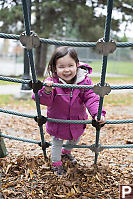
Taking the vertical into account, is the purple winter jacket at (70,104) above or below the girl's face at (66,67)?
below

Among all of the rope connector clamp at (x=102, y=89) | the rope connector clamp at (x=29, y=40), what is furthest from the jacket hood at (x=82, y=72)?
the rope connector clamp at (x=29, y=40)

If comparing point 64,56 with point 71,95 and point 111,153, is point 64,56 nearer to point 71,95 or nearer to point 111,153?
point 71,95

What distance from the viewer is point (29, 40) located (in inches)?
47.9

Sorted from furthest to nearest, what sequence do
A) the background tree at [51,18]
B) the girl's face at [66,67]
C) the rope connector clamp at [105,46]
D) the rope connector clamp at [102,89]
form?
the background tree at [51,18]
the girl's face at [66,67]
the rope connector clamp at [102,89]
the rope connector clamp at [105,46]

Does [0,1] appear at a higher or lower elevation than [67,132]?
higher

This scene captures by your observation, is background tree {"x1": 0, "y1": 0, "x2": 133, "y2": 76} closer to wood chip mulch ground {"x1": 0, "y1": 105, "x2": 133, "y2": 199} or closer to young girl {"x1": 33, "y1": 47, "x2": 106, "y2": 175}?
wood chip mulch ground {"x1": 0, "y1": 105, "x2": 133, "y2": 199}

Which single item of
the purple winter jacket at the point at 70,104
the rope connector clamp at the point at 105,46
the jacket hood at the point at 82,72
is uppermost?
the rope connector clamp at the point at 105,46

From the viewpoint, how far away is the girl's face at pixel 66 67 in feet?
5.06

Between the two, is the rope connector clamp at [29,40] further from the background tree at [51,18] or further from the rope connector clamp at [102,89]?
the background tree at [51,18]

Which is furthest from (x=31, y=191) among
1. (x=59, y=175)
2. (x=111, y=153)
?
(x=111, y=153)

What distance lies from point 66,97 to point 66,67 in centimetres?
19

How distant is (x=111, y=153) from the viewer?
7.79 ft

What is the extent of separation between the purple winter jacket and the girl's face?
0.05 metres

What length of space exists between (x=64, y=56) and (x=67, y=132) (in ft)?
1.58
